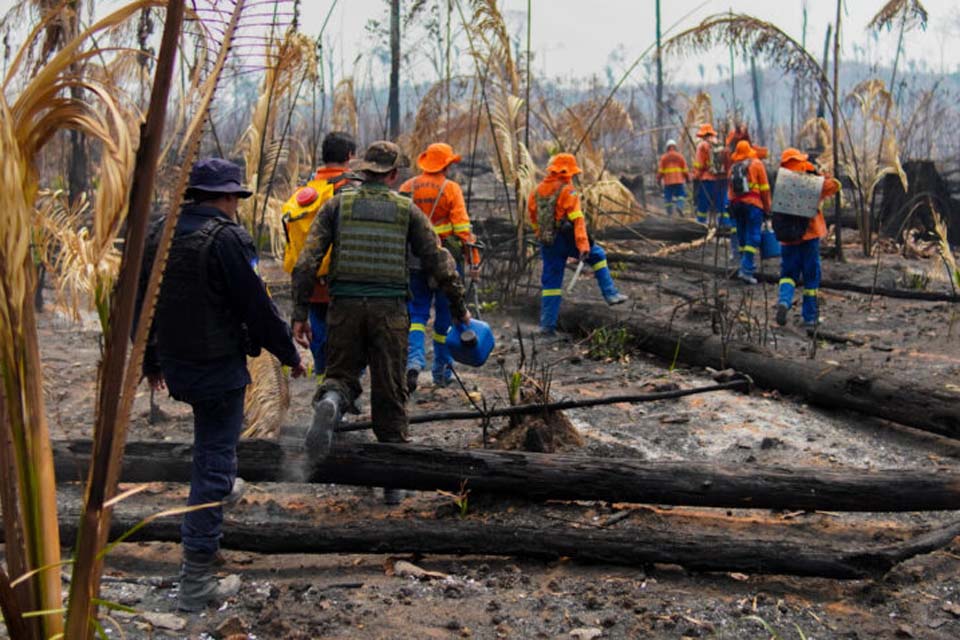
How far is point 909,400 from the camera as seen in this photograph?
6.14 meters

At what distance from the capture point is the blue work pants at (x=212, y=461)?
387 centimetres

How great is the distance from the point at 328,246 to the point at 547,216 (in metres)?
4.34

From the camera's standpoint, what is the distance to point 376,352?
4.99 m

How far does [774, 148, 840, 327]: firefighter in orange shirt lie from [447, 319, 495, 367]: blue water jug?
4.95 m

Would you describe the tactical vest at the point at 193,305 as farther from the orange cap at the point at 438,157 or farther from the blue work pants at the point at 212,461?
the orange cap at the point at 438,157

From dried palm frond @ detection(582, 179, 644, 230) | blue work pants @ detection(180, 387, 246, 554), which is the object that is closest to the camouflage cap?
blue work pants @ detection(180, 387, 246, 554)

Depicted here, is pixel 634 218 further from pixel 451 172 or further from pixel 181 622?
pixel 181 622

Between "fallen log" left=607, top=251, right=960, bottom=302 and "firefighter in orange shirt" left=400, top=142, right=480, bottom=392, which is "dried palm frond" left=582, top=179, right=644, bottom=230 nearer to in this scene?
"fallen log" left=607, top=251, right=960, bottom=302

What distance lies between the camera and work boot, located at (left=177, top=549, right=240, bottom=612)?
3766 millimetres

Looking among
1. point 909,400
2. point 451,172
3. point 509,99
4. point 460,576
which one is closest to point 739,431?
point 909,400

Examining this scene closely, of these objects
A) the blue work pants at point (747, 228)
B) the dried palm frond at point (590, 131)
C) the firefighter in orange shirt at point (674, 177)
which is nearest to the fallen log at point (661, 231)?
the dried palm frond at point (590, 131)

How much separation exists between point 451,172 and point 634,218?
228 inches

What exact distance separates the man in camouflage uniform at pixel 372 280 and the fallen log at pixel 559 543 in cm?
78

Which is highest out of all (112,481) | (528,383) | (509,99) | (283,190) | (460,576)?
(509,99)
